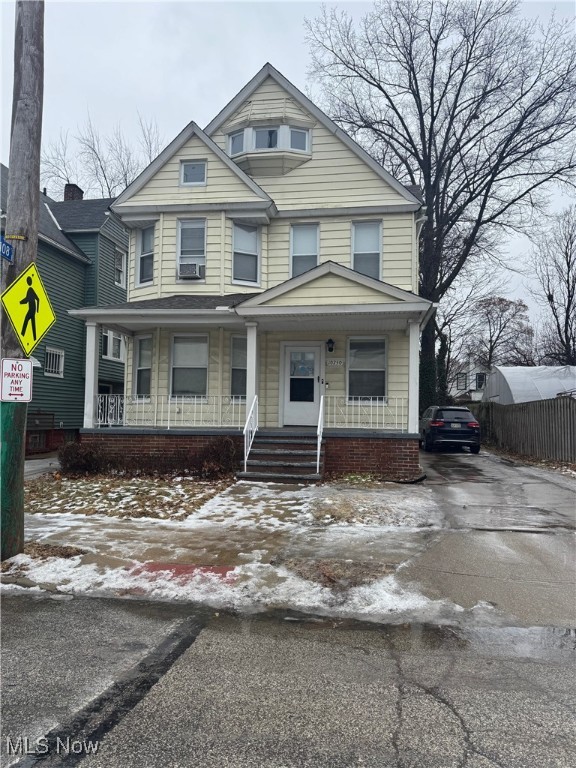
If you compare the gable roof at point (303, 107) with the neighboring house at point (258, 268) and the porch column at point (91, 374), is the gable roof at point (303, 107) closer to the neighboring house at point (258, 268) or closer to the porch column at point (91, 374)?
the neighboring house at point (258, 268)

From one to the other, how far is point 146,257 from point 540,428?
12429mm

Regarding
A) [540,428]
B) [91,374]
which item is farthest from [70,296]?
[540,428]

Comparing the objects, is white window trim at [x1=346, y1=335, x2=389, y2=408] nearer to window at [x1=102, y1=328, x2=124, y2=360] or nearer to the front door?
the front door

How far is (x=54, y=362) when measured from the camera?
20250 millimetres

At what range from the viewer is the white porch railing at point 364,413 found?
1271 centimetres

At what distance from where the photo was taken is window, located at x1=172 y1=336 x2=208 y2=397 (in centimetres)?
1353

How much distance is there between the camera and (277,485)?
32.9 feet

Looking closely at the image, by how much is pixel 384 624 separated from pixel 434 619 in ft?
1.39

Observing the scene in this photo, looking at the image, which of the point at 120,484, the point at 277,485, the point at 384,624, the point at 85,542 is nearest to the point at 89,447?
the point at 120,484

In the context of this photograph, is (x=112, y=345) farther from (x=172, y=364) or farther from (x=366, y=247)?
(x=366, y=247)

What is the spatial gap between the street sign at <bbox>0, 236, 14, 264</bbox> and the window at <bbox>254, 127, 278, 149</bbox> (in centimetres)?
1005

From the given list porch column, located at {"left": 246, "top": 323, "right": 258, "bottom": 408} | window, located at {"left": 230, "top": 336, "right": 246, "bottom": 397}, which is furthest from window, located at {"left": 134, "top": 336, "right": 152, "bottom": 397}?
porch column, located at {"left": 246, "top": 323, "right": 258, "bottom": 408}

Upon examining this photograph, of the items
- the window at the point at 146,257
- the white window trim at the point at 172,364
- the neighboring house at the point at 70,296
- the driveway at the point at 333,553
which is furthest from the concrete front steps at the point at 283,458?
the neighboring house at the point at 70,296

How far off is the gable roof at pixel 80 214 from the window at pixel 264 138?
983cm
